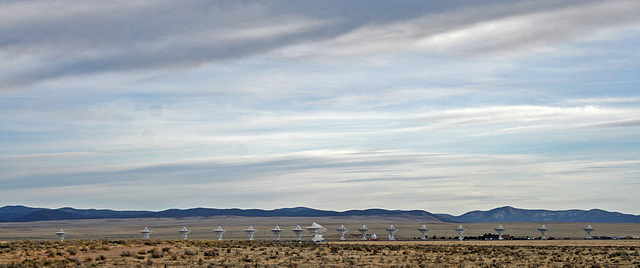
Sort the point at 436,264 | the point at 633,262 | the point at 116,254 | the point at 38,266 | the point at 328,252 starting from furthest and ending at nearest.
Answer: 1. the point at 328,252
2. the point at 116,254
3. the point at 633,262
4. the point at 436,264
5. the point at 38,266

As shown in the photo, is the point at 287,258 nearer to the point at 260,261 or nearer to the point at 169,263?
the point at 260,261

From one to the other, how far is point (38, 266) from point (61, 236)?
60.7 m

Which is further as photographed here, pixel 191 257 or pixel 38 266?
pixel 191 257

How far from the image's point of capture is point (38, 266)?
48031 mm

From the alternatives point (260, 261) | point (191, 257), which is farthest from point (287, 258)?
point (191, 257)

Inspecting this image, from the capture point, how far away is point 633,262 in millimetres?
55750

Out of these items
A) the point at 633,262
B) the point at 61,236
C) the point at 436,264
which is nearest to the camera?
the point at 436,264

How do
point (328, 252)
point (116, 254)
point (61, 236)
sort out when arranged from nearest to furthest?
point (116, 254)
point (328, 252)
point (61, 236)

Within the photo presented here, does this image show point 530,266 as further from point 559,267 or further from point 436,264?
point 436,264

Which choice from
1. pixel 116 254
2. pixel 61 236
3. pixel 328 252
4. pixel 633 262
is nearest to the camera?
pixel 633 262

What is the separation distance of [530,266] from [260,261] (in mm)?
19624

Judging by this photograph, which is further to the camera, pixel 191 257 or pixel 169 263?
pixel 191 257

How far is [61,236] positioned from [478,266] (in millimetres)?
73250

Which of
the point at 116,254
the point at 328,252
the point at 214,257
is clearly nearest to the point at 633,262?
the point at 328,252
